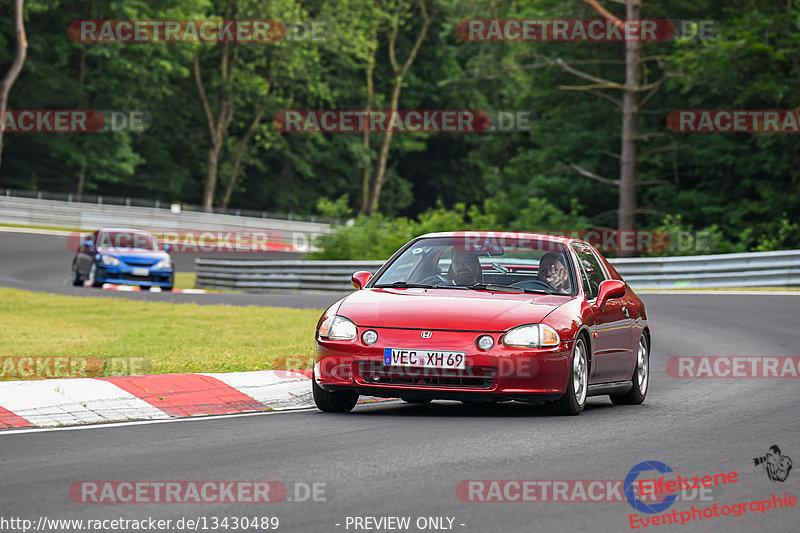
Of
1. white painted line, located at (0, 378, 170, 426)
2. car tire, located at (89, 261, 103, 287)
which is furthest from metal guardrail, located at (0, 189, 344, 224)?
white painted line, located at (0, 378, 170, 426)

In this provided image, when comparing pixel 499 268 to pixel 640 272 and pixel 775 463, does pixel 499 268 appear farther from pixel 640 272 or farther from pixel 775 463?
pixel 640 272

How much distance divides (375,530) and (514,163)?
39.1 m

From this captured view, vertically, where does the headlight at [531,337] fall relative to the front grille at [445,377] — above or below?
above

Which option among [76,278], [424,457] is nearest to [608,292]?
[424,457]

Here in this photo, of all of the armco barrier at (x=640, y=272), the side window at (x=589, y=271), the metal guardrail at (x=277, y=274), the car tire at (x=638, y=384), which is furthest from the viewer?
the metal guardrail at (x=277, y=274)

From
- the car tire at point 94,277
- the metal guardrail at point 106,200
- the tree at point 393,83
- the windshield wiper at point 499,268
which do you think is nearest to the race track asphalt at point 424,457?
the windshield wiper at point 499,268

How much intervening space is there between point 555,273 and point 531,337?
1.31 m

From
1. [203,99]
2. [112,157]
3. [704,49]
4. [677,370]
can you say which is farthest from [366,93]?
[677,370]

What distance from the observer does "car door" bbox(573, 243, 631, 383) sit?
33.7 ft

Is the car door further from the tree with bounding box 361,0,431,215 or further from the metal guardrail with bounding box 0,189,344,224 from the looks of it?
the tree with bounding box 361,0,431,215

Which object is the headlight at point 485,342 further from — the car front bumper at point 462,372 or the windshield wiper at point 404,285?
the windshield wiper at point 404,285

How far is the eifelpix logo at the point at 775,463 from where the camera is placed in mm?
6993

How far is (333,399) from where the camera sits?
32.0ft

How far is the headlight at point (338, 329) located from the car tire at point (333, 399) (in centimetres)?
39
